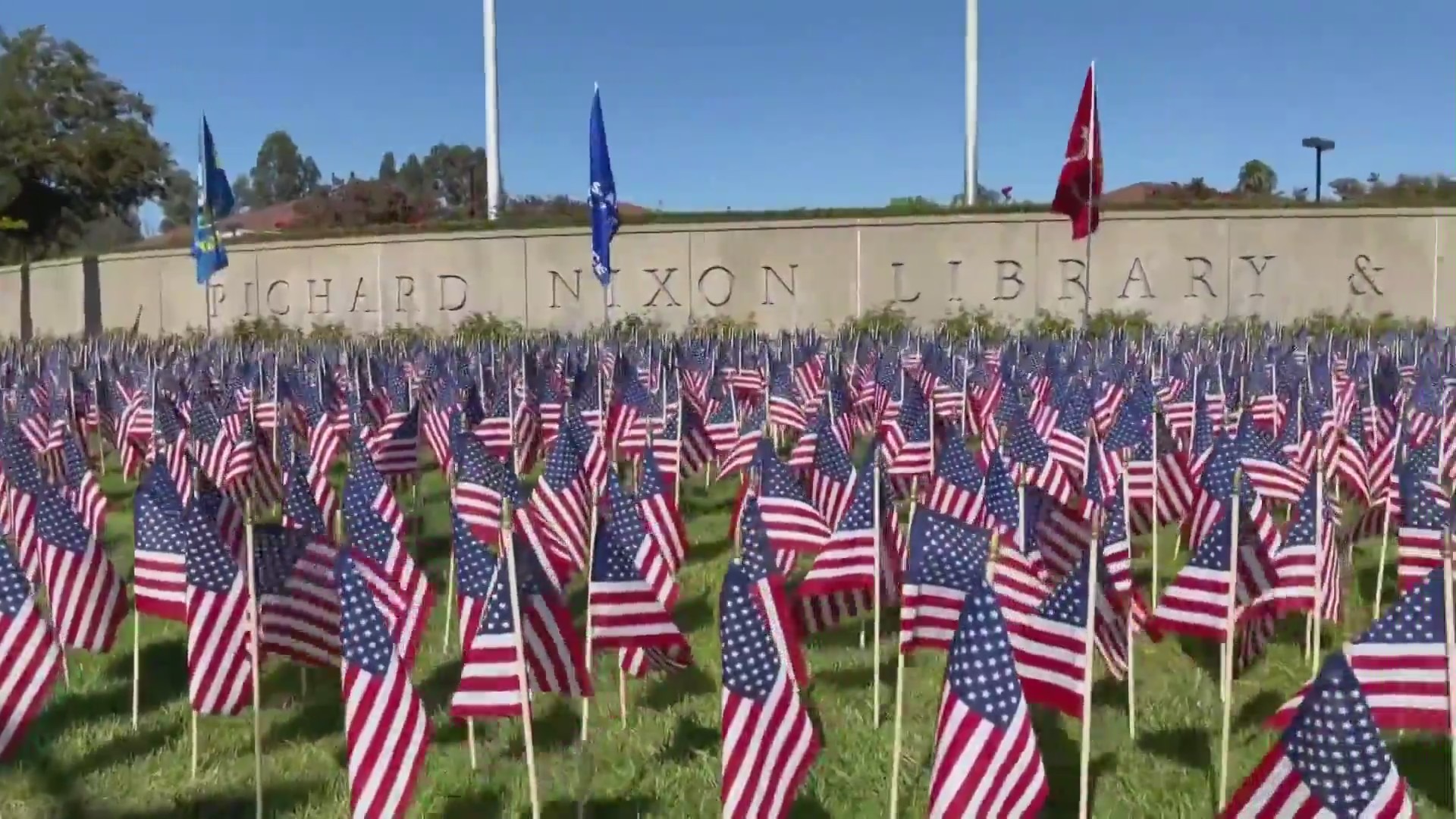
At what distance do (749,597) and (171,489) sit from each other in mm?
3436

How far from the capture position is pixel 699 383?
1376 centimetres

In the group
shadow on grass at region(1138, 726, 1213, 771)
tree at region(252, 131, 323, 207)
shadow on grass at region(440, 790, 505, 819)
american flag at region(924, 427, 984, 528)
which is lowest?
shadow on grass at region(440, 790, 505, 819)

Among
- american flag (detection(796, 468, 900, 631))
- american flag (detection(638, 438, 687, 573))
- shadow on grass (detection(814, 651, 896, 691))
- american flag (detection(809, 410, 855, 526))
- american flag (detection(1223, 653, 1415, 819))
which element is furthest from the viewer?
american flag (detection(809, 410, 855, 526))

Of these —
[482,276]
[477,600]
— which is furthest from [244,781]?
[482,276]

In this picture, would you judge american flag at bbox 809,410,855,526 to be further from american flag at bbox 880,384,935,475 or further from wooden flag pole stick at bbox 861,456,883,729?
wooden flag pole stick at bbox 861,456,883,729

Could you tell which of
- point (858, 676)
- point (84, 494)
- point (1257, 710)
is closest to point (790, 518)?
point (858, 676)

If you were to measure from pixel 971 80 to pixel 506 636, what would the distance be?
81.3 ft

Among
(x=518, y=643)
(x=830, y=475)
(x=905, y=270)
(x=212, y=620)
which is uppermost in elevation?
(x=905, y=270)

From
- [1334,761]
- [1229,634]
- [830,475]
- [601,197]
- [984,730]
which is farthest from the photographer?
[601,197]

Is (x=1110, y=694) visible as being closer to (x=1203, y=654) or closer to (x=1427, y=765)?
(x=1203, y=654)

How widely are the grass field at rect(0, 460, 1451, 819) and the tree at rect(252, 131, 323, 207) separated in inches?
5718

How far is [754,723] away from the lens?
4129 millimetres

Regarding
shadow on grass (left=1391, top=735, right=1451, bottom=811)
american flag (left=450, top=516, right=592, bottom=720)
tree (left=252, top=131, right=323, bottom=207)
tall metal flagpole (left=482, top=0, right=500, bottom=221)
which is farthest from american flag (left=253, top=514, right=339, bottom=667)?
tree (left=252, top=131, right=323, bottom=207)

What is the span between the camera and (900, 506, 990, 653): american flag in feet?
16.9
